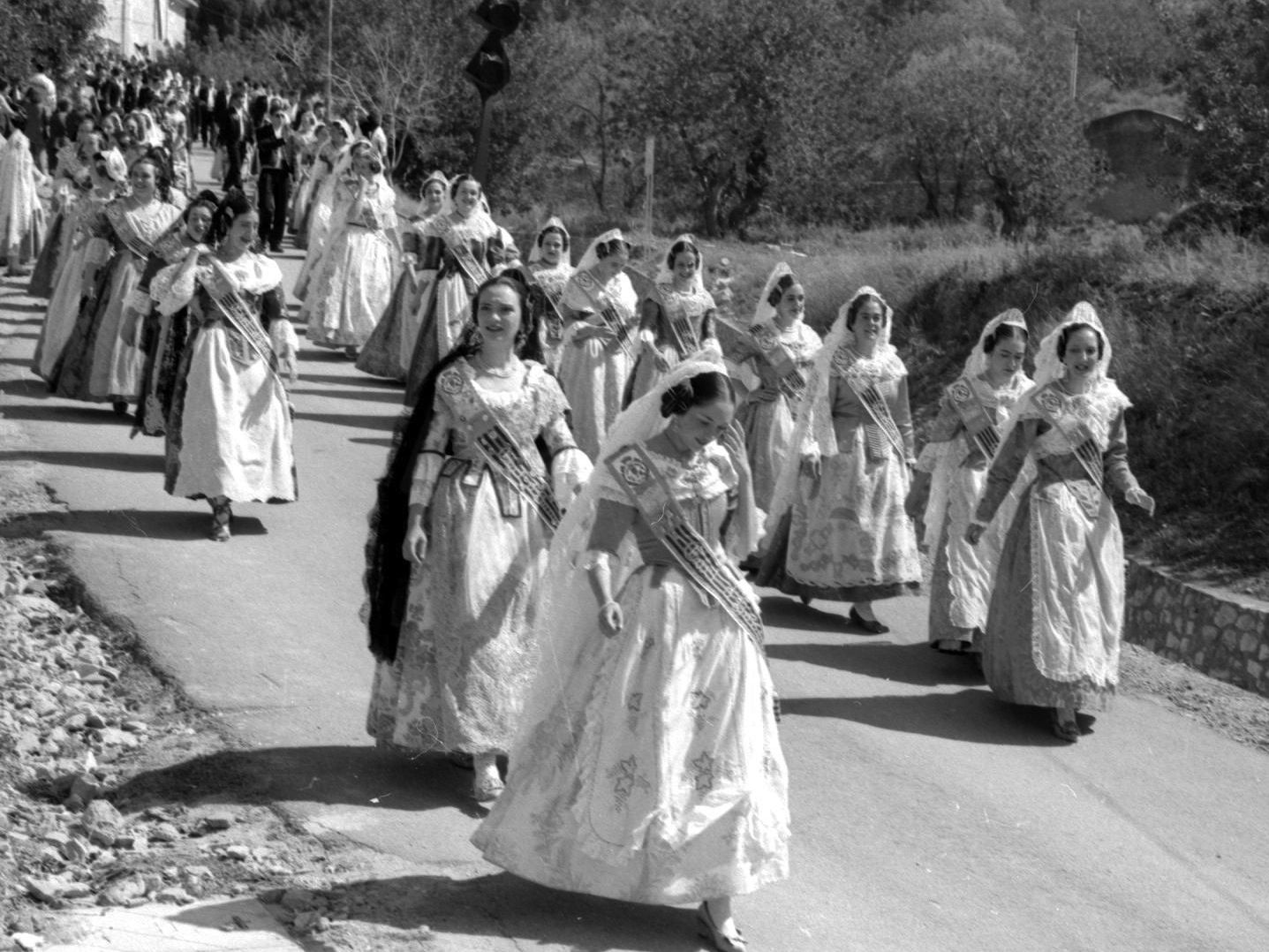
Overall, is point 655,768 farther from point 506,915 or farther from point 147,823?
point 147,823

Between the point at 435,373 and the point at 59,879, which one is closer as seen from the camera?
the point at 59,879

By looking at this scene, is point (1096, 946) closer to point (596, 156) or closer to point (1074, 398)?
point (1074, 398)

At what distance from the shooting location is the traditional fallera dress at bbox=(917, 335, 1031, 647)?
33.0ft

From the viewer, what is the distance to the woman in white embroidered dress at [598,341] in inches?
527

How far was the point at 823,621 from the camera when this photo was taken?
1094 cm

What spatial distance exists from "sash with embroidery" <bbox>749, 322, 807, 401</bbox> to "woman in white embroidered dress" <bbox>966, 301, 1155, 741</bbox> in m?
2.79

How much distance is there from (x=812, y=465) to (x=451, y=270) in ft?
18.4

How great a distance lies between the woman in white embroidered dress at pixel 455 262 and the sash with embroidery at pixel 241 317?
4182 mm

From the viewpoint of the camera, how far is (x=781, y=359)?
11977 mm

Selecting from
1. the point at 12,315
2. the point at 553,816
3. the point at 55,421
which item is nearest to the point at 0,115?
the point at 12,315

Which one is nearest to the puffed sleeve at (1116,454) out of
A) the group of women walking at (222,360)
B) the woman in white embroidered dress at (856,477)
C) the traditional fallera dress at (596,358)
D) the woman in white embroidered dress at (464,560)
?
the woman in white embroidered dress at (856,477)

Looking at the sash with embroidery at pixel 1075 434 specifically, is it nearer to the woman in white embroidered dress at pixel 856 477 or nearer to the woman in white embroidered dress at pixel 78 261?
the woman in white embroidered dress at pixel 856 477

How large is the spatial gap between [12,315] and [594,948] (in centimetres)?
1503

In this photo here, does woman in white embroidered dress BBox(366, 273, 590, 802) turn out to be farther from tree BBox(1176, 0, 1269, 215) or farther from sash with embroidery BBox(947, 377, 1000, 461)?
tree BBox(1176, 0, 1269, 215)
